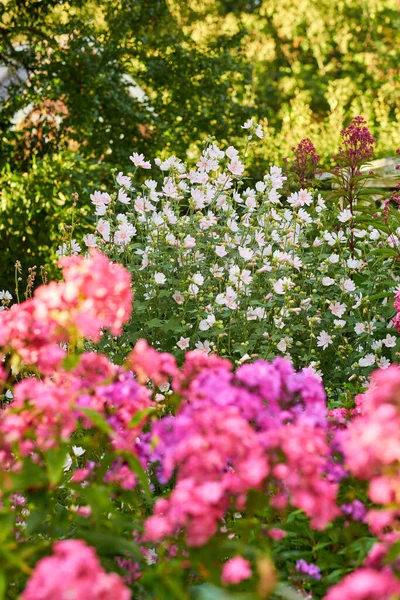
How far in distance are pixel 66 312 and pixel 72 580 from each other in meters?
0.67

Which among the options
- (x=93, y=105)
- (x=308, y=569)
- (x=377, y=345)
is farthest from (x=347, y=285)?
(x=93, y=105)

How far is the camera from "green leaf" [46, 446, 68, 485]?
161 cm

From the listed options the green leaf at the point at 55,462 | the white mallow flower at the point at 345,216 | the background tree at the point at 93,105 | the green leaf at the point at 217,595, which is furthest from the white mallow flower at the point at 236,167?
the background tree at the point at 93,105

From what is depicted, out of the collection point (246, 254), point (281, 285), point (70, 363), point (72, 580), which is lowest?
point (72, 580)

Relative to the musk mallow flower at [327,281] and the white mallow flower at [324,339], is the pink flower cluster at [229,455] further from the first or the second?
the musk mallow flower at [327,281]

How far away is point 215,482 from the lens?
1.48m

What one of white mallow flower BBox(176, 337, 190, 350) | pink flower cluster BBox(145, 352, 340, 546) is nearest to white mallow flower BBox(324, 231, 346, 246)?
white mallow flower BBox(176, 337, 190, 350)

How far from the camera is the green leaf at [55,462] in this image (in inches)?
63.3

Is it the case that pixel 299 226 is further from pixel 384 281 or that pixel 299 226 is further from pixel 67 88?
pixel 67 88

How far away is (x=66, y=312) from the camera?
69.4 inches

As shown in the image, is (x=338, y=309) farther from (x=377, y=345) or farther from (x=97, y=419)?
(x=97, y=419)

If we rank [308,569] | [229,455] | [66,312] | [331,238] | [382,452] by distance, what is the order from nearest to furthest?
[382,452] → [229,455] → [66,312] → [308,569] → [331,238]

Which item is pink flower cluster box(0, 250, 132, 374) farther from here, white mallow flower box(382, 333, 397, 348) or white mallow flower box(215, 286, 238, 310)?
white mallow flower box(382, 333, 397, 348)

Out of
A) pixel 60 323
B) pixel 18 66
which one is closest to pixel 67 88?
pixel 18 66
